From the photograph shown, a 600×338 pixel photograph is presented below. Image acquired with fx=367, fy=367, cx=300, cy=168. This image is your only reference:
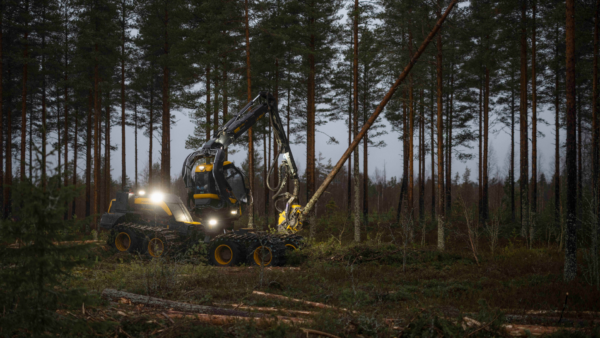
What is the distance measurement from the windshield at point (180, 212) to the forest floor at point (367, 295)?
1557 mm

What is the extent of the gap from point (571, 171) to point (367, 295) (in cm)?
600

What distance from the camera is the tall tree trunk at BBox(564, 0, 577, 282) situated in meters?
8.55

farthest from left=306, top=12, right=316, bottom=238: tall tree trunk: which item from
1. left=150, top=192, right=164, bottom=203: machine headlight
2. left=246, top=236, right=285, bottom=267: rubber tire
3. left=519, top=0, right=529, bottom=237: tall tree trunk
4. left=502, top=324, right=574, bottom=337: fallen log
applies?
left=502, top=324, right=574, bottom=337: fallen log

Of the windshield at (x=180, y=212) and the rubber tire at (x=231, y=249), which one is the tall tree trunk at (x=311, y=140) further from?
the rubber tire at (x=231, y=249)

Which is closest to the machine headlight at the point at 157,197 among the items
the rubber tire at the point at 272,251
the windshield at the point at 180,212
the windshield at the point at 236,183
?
the windshield at the point at 180,212

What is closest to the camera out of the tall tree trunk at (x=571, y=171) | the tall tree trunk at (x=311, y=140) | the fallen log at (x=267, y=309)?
the fallen log at (x=267, y=309)

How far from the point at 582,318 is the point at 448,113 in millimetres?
23819

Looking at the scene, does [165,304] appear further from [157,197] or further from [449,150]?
[449,150]

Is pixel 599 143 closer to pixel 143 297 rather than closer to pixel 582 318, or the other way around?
pixel 582 318

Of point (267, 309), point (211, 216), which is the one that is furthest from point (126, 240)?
point (267, 309)

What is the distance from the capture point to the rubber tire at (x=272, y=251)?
34.1ft

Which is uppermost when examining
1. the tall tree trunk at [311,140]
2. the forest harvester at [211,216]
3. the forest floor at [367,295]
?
the tall tree trunk at [311,140]

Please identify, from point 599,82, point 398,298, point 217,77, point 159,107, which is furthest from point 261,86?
point 398,298

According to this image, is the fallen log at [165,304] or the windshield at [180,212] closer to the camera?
the fallen log at [165,304]
